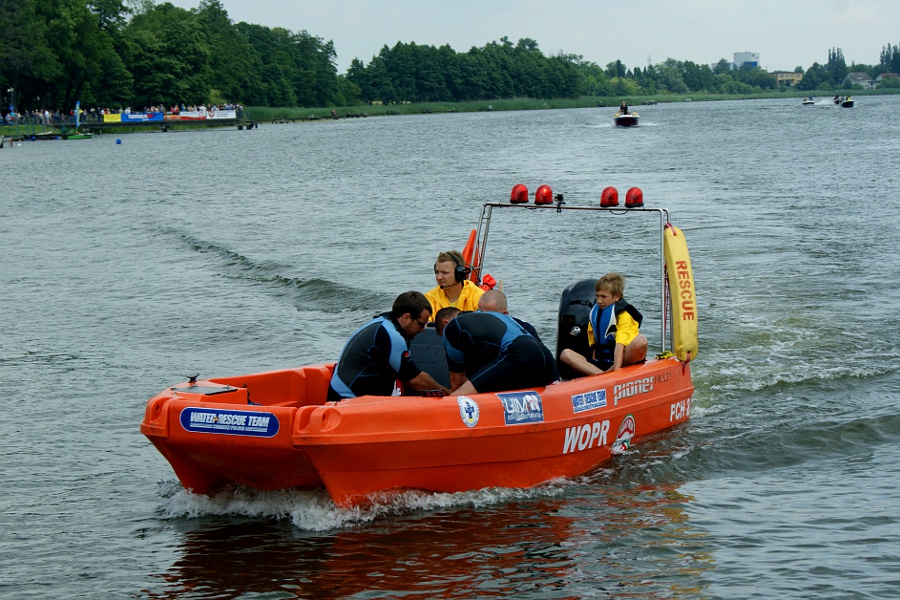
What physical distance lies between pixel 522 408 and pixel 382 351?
1043 mm

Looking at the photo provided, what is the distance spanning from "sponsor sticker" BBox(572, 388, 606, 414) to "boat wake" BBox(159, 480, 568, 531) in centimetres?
74

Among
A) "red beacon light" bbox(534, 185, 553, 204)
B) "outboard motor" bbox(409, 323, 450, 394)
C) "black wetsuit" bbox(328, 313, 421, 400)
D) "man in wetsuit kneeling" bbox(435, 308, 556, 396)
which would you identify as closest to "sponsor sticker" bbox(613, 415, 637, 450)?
"man in wetsuit kneeling" bbox(435, 308, 556, 396)

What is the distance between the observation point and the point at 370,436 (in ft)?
22.6

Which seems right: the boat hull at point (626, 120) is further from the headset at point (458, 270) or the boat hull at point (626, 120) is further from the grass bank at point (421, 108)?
the headset at point (458, 270)

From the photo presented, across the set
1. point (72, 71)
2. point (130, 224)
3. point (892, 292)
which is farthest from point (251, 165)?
point (72, 71)

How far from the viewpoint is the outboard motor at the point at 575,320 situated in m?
9.24

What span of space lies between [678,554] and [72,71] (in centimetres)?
9016

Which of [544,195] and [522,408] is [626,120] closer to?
[544,195]

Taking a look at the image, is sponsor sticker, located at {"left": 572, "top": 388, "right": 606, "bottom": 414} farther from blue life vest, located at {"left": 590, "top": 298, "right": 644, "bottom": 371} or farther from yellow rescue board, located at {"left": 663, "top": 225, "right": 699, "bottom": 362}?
yellow rescue board, located at {"left": 663, "top": 225, "right": 699, "bottom": 362}

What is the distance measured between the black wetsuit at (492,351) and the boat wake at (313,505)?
79cm

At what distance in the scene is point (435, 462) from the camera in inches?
288

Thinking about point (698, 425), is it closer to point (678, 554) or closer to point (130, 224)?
point (678, 554)

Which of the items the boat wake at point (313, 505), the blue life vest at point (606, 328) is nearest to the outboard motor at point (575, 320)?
the blue life vest at point (606, 328)

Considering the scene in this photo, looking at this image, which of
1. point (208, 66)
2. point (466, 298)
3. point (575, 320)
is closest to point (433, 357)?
point (466, 298)
